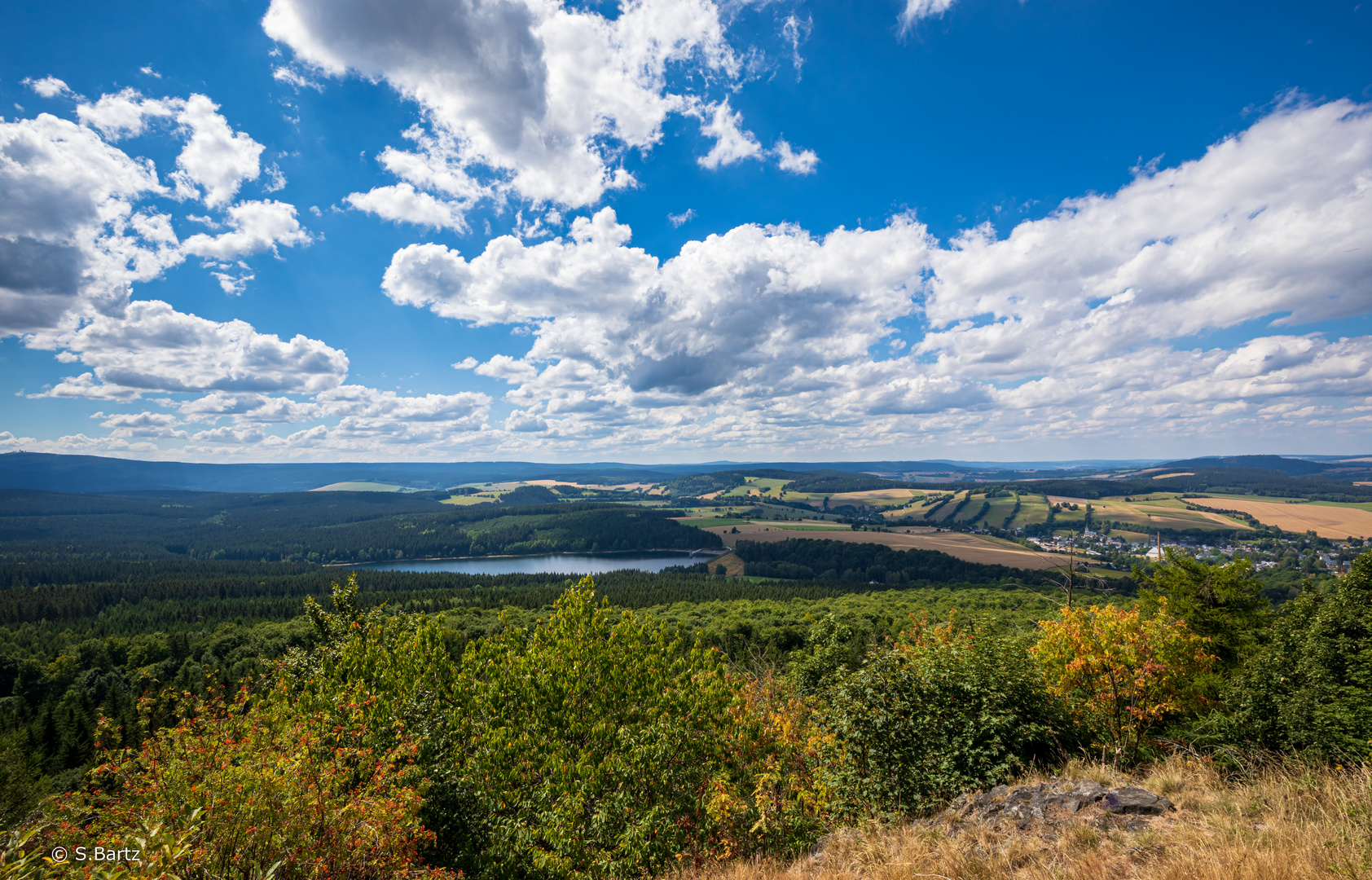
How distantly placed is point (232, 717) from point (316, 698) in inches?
80.6

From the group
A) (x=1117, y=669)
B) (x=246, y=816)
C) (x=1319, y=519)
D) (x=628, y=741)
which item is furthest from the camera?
(x=1319, y=519)

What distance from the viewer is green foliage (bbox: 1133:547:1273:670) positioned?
29.0 meters

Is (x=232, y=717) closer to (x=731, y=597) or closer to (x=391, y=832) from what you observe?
(x=391, y=832)

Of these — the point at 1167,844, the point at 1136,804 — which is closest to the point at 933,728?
the point at 1136,804

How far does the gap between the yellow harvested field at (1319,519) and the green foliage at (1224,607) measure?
183m

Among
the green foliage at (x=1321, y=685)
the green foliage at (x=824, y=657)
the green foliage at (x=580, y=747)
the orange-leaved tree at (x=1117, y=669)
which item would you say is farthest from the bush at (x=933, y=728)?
the green foliage at (x=824, y=657)

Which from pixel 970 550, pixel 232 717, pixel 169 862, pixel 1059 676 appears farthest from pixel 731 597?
pixel 169 862

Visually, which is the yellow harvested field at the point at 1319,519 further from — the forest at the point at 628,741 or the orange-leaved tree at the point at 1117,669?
the forest at the point at 628,741

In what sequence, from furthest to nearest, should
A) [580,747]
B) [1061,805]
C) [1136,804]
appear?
[580,747]
[1061,805]
[1136,804]

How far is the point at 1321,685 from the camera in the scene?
1528 centimetres

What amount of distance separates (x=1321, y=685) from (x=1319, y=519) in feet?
778

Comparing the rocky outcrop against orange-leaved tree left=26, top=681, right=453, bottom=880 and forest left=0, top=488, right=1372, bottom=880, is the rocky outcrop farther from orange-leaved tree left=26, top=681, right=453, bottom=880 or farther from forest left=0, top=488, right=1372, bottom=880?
orange-leaved tree left=26, top=681, right=453, bottom=880

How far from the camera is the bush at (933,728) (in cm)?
1205

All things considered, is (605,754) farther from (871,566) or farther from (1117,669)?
(871,566)
